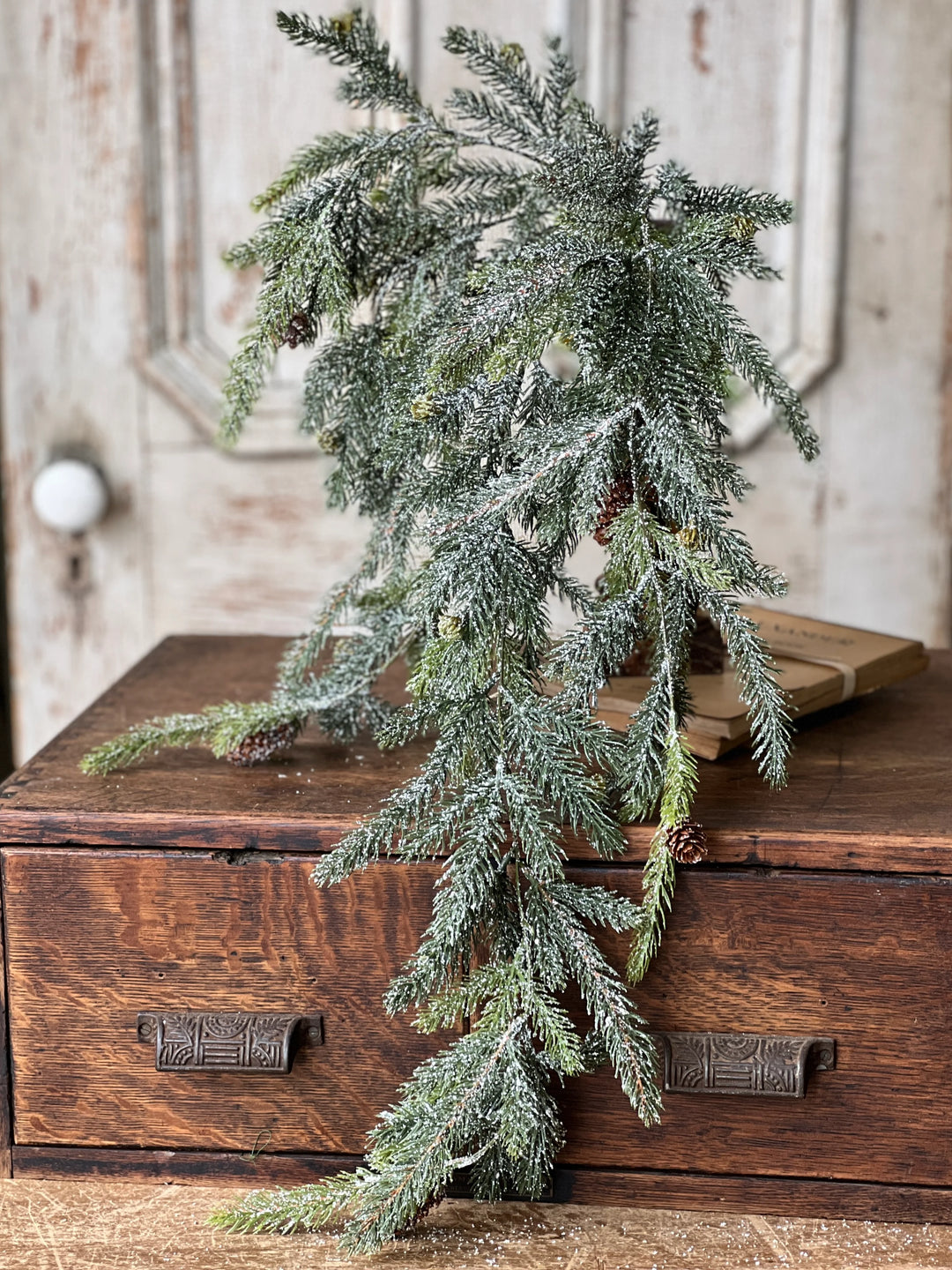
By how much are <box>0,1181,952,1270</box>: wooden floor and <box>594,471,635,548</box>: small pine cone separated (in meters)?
0.37

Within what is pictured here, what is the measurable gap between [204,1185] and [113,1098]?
7 centimetres

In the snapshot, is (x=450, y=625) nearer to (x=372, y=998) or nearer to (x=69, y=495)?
(x=372, y=998)

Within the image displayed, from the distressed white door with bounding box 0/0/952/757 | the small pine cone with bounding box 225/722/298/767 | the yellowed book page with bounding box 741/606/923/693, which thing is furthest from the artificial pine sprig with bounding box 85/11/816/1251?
the distressed white door with bounding box 0/0/952/757

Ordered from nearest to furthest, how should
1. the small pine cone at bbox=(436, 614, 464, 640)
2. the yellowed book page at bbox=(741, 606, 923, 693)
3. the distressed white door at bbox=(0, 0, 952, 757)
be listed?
the small pine cone at bbox=(436, 614, 464, 640) < the yellowed book page at bbox=(741, 606, 923, 693) < the distressed white door at bbox=(0, 0, 952, 757)

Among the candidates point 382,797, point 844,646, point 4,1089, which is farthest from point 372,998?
point 844,646

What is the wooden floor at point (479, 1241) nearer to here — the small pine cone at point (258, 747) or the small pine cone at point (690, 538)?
the small pine cone at point (258, 747)

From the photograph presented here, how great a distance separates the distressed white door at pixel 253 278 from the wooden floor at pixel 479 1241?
965mm

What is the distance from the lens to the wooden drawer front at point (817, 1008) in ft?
2.24

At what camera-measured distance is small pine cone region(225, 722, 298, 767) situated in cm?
79

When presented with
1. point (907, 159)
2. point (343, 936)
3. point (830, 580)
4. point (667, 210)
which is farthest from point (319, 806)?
point (907, 159)

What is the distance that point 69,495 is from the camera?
154 centimetres

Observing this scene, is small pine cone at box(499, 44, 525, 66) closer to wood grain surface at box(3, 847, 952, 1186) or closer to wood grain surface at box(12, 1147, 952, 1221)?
wood grain surface at box(3, 847, 952, 1186)

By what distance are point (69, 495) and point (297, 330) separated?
34.8 inches

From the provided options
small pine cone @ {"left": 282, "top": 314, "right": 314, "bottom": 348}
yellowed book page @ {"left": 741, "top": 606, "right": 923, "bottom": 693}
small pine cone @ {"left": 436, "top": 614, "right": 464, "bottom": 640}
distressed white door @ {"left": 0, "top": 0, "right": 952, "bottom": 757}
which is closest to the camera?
small pine cone @ {"left": 436, "top": 614, "right": 464, "bottom": 640}
